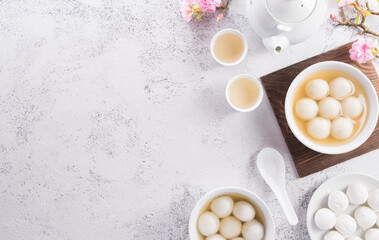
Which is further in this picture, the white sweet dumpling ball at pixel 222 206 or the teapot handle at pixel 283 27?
the white sweet dumpling ball at pixel 222 206

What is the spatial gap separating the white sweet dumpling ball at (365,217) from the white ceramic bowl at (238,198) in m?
0.26

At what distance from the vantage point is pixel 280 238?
1.12 meters

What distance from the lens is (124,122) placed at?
114 cm

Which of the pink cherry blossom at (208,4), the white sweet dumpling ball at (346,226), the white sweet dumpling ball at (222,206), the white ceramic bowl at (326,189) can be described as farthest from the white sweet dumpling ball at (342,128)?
the pink cherry blossom at (208,4)

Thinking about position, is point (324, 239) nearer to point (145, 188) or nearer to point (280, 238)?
point (280, 238)

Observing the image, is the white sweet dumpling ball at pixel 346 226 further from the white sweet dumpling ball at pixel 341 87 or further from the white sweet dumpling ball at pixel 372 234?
the white sweet dumpling ball at pixel 341 87

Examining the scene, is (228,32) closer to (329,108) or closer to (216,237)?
(329,108)

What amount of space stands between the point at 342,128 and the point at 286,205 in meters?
0.26

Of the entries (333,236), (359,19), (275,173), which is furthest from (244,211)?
(359,19)

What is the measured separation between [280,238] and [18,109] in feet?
2.82

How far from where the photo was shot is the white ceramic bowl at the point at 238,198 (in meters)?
1.00

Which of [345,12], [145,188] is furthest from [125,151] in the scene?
[345,12]

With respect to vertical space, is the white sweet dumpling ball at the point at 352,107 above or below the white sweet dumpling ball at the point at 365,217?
above

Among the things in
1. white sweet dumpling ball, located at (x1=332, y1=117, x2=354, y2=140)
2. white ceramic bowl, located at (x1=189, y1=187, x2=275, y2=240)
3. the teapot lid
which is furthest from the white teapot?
white ceramic bowl, located at (x1=189, y1=187, x2=275, y2=240)
